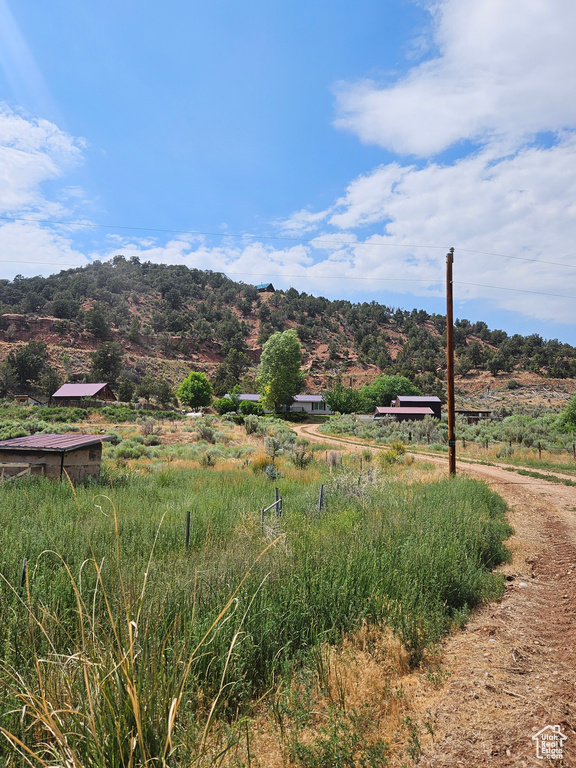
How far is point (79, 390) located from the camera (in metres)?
57.3

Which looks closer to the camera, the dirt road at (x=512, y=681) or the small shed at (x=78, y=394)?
the dirt road at (x=512, y=681)

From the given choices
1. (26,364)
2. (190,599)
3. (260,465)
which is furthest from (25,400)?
(190,599)

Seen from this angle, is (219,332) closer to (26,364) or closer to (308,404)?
(308,404)

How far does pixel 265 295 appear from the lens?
125 metres

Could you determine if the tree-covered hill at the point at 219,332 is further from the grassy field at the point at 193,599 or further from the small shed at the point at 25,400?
the grassy field at the point at 193,599

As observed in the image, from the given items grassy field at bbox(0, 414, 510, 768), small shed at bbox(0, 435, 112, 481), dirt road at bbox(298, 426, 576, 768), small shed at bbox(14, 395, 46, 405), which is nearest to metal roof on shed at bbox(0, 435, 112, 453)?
small shed at bbox(0, 435, 112, 481)

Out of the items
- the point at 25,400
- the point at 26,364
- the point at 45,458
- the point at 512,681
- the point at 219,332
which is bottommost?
the point at 512,681

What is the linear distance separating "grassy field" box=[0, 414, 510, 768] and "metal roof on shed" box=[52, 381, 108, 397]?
47496 millimetres

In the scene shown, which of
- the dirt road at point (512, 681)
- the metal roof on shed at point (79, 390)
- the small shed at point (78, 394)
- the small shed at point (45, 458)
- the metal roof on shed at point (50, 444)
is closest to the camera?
the dirt road at point (512, 681)

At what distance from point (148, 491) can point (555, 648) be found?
10.2 metres

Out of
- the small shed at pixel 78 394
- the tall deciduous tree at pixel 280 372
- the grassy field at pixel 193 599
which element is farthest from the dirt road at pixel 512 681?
the tall deciduous tree at pixel 280 372

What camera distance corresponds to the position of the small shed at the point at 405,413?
55.6m

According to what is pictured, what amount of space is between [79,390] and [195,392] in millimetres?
15996

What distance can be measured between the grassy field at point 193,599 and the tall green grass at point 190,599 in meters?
0.03
